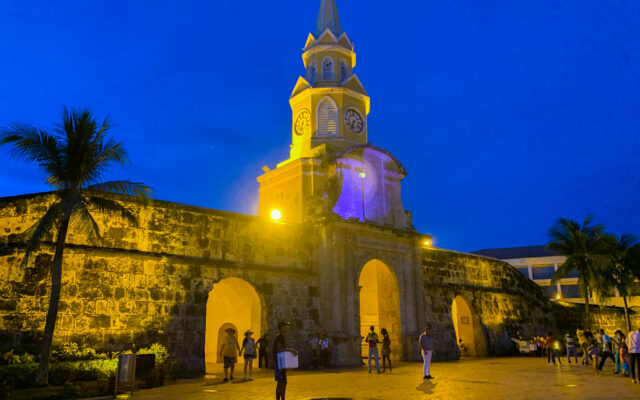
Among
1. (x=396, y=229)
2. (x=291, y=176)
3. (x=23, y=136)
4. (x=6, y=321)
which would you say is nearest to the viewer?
(x=23, y=136)

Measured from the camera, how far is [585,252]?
107ft

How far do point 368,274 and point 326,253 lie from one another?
216 inches

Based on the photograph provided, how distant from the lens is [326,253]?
21.1 meters

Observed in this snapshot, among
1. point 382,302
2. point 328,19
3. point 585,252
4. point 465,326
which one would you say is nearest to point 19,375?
point 382,302

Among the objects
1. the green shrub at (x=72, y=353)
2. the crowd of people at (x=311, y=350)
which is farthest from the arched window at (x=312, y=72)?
the green shrub at (x=72, y=353)

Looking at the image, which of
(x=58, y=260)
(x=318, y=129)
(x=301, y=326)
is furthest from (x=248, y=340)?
(x=318, y=129)

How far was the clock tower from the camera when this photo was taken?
24.2 meters

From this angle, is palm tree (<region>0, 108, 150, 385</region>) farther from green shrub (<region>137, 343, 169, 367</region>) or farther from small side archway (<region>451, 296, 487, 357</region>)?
small side archway (<region>451, 296, 487, 357</region>)

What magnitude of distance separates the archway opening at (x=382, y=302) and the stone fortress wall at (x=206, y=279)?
187mm

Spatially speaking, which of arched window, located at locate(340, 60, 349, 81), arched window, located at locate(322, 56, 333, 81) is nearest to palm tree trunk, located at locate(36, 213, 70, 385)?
arched window, located at locate(322, 56, 333, 81)

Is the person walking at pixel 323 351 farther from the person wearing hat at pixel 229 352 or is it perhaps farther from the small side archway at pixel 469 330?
the small side archway at pixel 469 330

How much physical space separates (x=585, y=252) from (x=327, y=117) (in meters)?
19.3

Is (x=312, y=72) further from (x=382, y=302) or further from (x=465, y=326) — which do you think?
(x=465, y=326)

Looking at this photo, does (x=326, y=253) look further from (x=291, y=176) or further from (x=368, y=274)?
(x=291, y=176)
